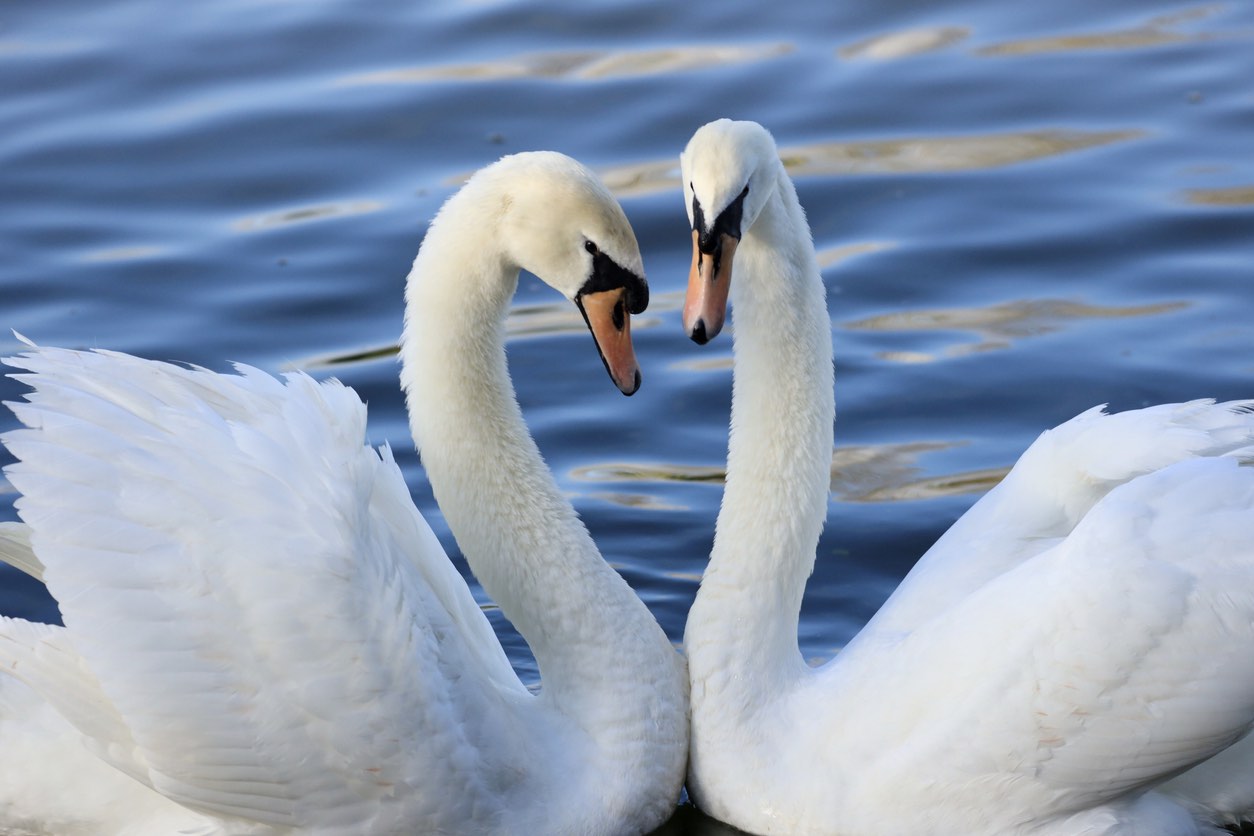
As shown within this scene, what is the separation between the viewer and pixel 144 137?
12.1 metres

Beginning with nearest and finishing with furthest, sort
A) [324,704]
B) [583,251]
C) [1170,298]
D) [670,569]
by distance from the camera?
[324,704]
[583,251]
[670,569]
[1170,298]

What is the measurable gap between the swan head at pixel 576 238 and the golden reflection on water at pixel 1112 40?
784 centimetres

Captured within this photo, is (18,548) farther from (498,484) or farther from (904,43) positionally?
(904,43)

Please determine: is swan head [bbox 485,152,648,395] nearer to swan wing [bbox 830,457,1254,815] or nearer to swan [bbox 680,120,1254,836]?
swan [bbox 680,120,1254,836]

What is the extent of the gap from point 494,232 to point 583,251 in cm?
25

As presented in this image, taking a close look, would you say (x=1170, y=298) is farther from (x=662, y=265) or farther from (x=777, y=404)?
(x=777, y=404)

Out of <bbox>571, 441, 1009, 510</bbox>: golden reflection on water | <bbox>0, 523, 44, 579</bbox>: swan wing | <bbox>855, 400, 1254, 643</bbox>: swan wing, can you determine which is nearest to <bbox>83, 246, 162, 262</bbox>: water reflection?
<bbox>571, 441, 1009, 510</bbox>: golden reflection on water

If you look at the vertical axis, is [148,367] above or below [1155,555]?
above

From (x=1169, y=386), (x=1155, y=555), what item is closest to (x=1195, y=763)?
(x=1155, y=555)

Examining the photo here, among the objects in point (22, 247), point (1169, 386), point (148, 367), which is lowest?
point (1169, 386)

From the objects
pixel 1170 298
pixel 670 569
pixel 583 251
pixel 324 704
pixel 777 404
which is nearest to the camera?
pixel 324 704

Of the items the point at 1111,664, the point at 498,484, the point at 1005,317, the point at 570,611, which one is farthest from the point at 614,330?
the point at 1005,317

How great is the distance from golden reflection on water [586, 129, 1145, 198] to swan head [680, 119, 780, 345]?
5.78 meters

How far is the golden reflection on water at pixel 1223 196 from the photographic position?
1100cm
